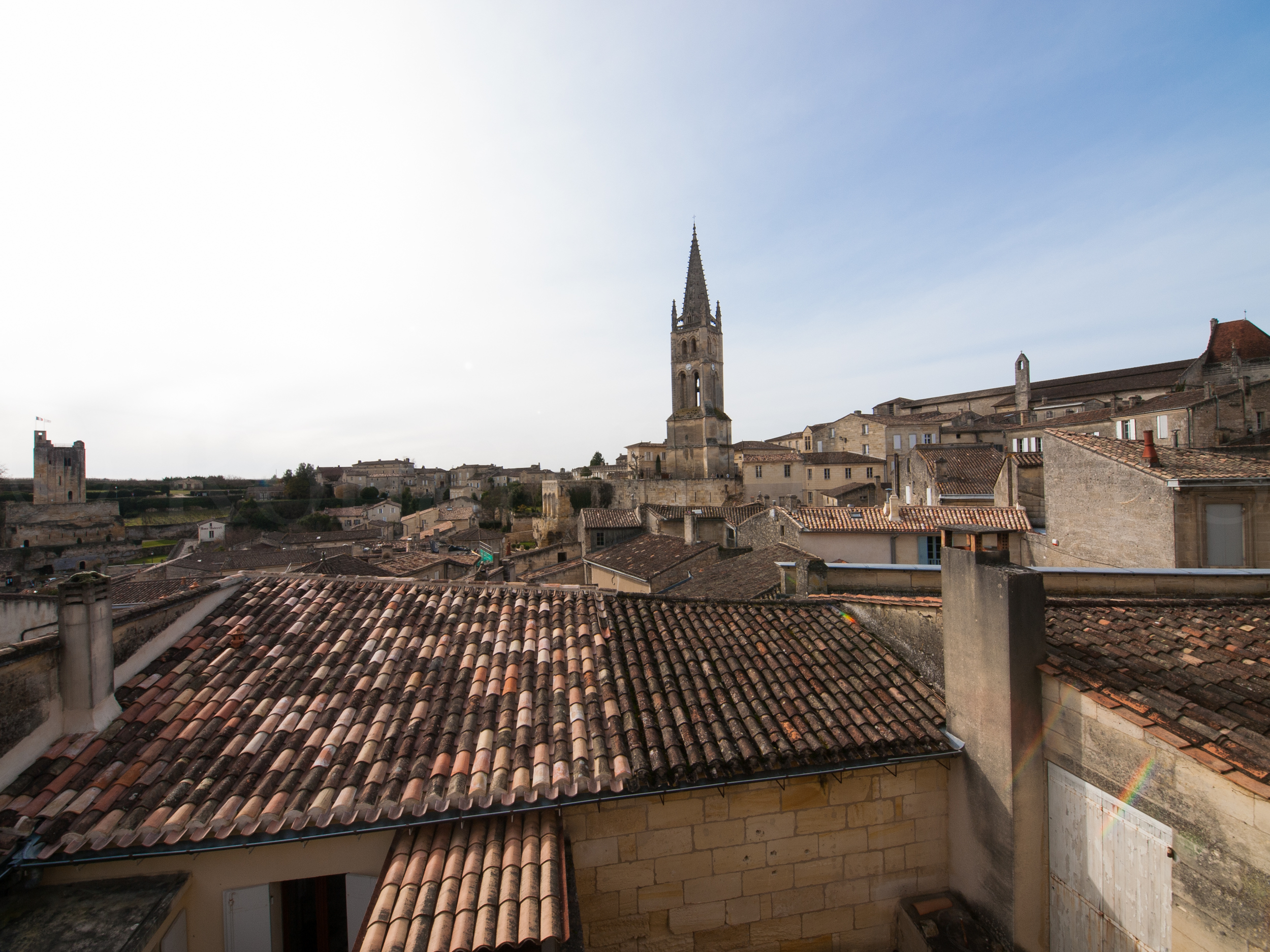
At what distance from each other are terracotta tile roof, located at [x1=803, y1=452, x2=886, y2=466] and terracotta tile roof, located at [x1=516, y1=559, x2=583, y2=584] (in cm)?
2537

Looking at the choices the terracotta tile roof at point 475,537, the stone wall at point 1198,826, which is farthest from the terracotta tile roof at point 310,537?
the stone wall at point 1198,826

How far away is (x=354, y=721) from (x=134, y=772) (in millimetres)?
1533

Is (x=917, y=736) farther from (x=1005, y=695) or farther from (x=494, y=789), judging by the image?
(x=494, y=789)

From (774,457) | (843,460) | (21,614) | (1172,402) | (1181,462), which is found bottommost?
(21,614)

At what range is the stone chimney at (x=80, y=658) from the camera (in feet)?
15.1

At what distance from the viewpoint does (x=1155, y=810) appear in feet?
12.4

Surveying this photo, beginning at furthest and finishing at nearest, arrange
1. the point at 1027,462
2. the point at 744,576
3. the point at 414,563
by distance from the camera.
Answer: the point at 414,563 → the point at 1027,462 → the point at 744,576

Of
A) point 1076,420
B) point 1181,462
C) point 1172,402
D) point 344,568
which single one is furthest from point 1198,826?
point 1076,420

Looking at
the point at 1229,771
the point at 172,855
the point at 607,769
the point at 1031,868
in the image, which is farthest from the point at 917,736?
the point at 172,855

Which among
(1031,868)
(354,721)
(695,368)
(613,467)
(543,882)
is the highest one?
(695,368)

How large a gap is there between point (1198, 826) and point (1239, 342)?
2071 inches

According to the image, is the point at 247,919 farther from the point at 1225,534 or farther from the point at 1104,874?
the point at 1225,534

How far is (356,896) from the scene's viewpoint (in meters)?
4.33

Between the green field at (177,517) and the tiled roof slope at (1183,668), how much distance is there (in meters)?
77.5
